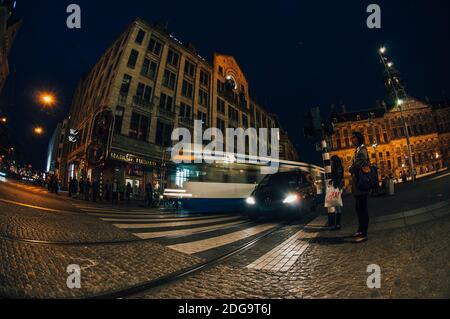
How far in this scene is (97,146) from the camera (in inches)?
820

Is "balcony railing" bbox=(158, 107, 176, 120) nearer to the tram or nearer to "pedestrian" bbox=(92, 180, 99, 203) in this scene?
"pedestrian" bbox=(92, 180, 99, 203)

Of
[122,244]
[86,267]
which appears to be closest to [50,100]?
[122,244]

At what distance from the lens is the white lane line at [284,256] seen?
3164 millimetres

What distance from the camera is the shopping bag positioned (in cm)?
583

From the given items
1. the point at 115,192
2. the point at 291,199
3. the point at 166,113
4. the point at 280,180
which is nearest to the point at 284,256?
the point at 291,199

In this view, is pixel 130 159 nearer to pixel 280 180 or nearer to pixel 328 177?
pixel 280 180

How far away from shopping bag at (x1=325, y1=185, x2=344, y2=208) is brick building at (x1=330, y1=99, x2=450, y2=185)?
5531cm

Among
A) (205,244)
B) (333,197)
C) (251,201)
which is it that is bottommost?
(205,244)

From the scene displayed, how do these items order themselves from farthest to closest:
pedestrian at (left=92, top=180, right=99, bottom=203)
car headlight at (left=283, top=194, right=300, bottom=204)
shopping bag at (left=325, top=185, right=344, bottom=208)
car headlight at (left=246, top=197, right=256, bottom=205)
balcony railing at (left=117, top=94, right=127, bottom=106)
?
balcony railing at (left=117, top=94, right=127, bottom=106)
pedestrian at (left=92, top=180, right=99, bottom=203)
car headlight at (left=246, top=197, right=256, bottom=205)
car headlight at (left=283, top=194, right=300, bottom=204)
shopping bag at (left=325, top=185, right=344, bottom=208)

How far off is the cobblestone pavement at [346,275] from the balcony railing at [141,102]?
73.5 ft

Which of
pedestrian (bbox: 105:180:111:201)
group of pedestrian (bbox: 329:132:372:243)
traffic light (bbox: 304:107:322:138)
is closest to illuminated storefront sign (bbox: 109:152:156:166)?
pedestrian (bbox: 105:180:111:201)

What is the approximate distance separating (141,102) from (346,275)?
2396 centimetres

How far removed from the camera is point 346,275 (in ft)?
8.38

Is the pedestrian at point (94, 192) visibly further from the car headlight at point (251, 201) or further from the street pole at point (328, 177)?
the street pole at point (328, 177)
